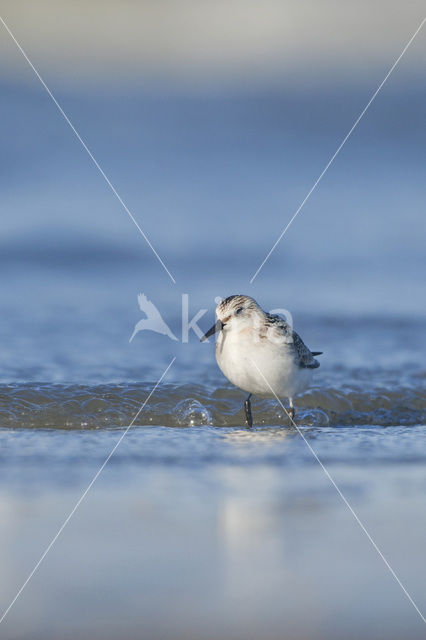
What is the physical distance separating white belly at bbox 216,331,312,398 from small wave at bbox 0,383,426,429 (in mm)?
559

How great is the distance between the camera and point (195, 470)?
4984mm

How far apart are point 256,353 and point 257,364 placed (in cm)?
9

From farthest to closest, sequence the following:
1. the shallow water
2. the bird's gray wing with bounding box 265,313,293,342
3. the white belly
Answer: the bird's gray wing with bounding box 265,313,293,342 < the white belly < the shallow water

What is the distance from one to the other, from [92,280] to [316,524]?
7196 millimetres

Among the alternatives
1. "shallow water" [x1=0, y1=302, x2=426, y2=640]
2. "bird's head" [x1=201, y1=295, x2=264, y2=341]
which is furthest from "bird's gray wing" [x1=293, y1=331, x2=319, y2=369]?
"shallow water" [x1=0, y1=302, x2=426, y2=640]

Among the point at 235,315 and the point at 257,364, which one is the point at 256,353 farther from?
the point at 235,315

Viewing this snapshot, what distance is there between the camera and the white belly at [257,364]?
5.99 m

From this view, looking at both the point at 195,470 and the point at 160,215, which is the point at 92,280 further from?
the point at 195,470

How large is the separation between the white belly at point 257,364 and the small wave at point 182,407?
1.84 ft

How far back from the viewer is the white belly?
19.6ft

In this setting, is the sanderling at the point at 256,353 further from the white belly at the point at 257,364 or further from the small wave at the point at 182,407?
the small wave at the point at 182,407

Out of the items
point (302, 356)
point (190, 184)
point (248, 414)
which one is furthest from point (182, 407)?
point (190, 184)

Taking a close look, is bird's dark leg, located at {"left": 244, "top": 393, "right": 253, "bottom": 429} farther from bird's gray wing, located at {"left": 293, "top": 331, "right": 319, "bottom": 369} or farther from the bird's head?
the bird's head

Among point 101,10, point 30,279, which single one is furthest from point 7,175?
point 101,10
